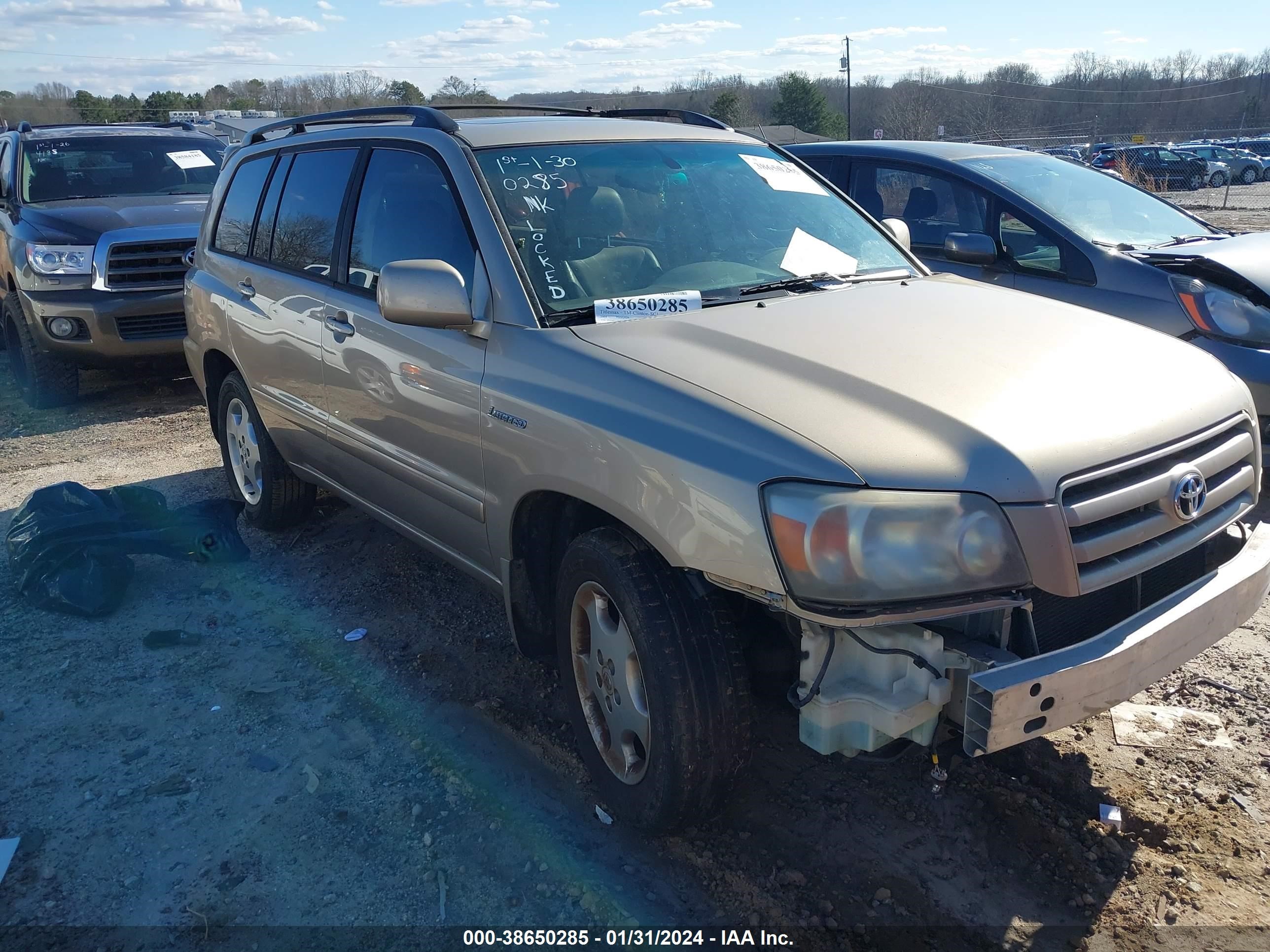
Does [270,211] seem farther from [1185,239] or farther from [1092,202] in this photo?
[1185,239]

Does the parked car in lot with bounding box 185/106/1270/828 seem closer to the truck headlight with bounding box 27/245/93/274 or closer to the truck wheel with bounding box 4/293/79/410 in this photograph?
the truck headlight with bounding box 27/245/93/274

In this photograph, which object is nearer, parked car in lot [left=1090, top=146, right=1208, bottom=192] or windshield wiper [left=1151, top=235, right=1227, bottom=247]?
windshield wiper [left=1151, top=235, right=1227, bottom=247]

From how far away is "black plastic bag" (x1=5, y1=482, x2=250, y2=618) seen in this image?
14.3ft

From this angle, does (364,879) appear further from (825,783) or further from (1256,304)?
(1256,304)

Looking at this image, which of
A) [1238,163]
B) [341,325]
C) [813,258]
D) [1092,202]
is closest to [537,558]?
[341,325]

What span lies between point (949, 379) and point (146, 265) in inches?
293

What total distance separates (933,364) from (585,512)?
42.2 inches

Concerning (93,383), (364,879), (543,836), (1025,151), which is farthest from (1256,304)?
(93,383)

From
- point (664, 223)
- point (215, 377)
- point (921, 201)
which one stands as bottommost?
point (215, 377)

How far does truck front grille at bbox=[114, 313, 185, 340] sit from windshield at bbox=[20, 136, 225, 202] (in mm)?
1649

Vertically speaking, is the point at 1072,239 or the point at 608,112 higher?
the point at 608,112

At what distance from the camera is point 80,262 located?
782cm

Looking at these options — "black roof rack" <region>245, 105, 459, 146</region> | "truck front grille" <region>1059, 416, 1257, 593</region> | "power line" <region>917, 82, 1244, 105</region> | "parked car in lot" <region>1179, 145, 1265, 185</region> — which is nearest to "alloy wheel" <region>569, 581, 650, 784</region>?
"truck front grille" <region>1059, 416, 1257, 593</region>

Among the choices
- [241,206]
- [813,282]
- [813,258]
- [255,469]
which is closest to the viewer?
[813,282]
